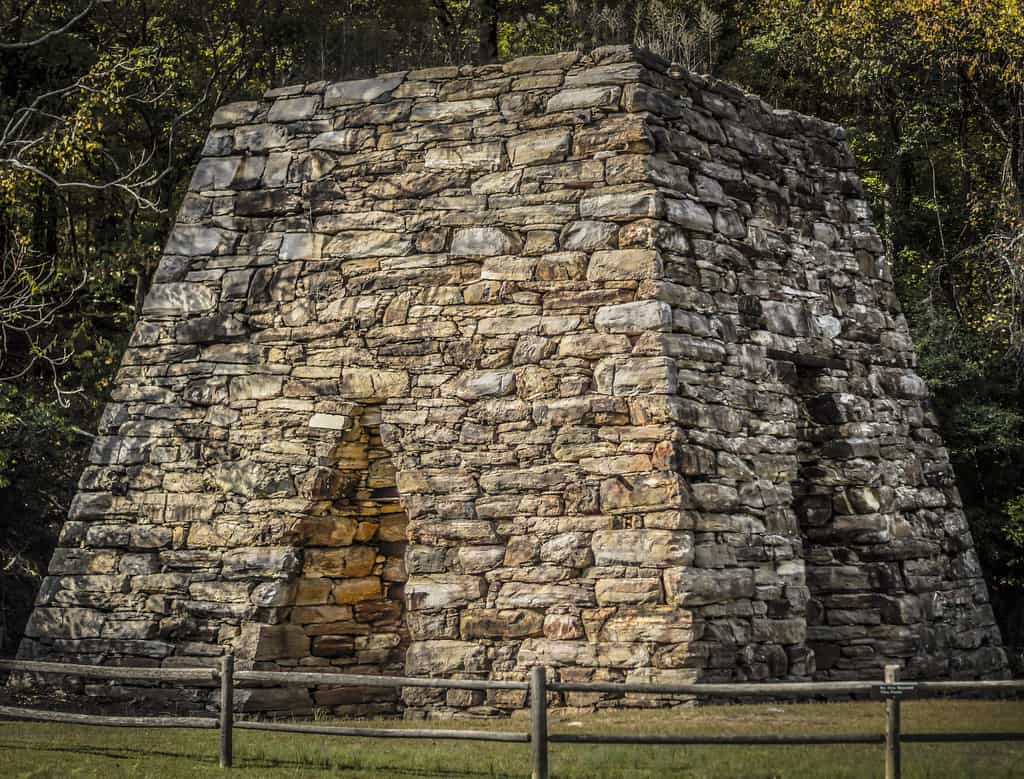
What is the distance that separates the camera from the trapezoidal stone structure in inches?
384

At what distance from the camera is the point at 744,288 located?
10641 mm

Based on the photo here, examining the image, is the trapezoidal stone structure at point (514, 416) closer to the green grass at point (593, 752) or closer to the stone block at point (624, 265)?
the stone block at point (624, 265)

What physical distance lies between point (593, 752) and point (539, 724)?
1.29 ft

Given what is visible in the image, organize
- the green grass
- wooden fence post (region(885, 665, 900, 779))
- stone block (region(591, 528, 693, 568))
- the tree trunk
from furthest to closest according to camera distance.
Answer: the tree trunk, stone block (region(591, 528, 693, 568)), the green grass, wooden fence post (region(885, 665, 900, 779))

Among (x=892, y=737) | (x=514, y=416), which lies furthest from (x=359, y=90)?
(x=892, y=737)

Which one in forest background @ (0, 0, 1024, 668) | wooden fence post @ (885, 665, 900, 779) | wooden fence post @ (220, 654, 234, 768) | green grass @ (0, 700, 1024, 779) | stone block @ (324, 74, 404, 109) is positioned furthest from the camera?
forest background @ (0, 0, 1024, 668)

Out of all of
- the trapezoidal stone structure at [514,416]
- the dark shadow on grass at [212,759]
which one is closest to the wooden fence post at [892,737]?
the trapezoidal stone structure at [514,416]

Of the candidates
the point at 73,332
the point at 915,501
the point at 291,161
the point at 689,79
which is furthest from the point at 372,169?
the point at 73,332

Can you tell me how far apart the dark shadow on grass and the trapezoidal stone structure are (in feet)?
5.15

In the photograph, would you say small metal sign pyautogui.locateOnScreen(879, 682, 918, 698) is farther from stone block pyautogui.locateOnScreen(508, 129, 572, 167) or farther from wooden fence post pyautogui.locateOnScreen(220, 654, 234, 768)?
stone block pyautogui.locateOnScreen(508, 129, 572, 167)

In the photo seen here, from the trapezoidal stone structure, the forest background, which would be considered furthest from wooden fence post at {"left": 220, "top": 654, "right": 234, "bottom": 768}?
the forest background

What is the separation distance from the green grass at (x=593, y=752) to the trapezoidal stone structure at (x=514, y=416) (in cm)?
92

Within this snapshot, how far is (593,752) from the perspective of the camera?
26.0 feet

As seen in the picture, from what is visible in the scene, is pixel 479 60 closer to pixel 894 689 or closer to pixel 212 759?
pixel 212 759
